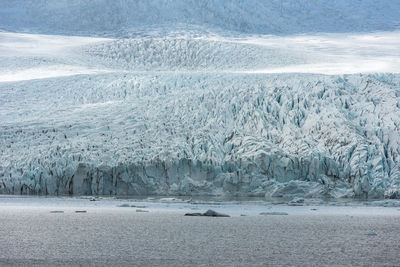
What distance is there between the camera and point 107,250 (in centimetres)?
487

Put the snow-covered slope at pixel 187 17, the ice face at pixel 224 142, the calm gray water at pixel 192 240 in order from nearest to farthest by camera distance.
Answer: the calm gray water at pixel 192 240, the ice face at pixel 224 142, the snow-covered slope at pixel 187 17

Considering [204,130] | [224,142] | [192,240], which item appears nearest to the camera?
[192,240]

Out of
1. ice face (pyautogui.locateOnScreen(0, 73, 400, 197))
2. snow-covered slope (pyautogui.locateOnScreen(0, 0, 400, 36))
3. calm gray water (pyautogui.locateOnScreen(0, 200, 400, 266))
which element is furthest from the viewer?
snow-covered slope (pyautogui.locateOnScreen(0, 0, 400, 36))

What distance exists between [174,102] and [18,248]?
11773 mm

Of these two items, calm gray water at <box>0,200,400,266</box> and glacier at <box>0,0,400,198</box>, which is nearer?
calm gray water at <box>0,200,400,266</box>

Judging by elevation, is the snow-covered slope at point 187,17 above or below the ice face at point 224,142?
above

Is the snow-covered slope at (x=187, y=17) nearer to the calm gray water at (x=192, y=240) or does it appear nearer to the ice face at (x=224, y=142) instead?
the ice face at (x=224, y=142)

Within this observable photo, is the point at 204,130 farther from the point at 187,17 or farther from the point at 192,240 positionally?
the point at 187,17

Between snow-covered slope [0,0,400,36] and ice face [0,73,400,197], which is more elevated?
snow-covered slope [0,0,400,36]

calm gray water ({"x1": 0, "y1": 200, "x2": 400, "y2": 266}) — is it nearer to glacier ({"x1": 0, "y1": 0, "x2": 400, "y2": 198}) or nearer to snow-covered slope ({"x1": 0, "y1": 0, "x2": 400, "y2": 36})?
glacier ({"x1": 0, "y1": 0, "x2": 400, "y2": 198})

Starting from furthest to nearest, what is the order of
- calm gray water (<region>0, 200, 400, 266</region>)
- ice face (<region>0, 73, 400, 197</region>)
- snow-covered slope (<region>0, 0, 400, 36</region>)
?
snow-covered slope (<region>0, 0, 400, 36</region>)
ice face (<region>0, 73, 400, 197</region>)
calm gray water (<region>0, 200, 400, 266</region>)

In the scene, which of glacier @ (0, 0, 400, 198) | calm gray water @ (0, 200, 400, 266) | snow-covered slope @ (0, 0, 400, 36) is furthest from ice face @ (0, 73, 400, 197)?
snow-covered slope @ (0, 0, 400, 36)

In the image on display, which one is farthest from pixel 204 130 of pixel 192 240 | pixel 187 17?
pixel 187 17

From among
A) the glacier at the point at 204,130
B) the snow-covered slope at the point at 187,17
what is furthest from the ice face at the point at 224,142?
the snow-covered slope at the point at 187,17
